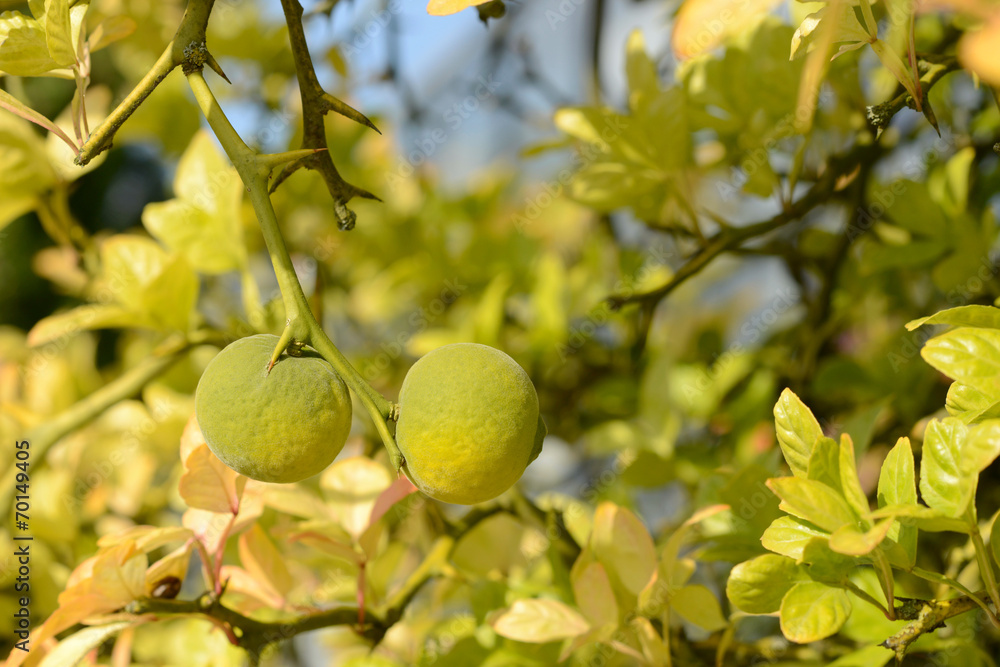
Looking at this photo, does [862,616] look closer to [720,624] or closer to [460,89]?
[720,624]

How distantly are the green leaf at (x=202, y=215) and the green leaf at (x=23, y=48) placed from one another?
0.91 feet

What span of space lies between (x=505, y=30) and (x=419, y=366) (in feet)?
3.55

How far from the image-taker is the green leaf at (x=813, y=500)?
38 cm

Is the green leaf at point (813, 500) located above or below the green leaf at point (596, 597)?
above

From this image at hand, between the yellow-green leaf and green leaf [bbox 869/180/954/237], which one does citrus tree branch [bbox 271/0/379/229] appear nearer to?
the yellow-green leaf

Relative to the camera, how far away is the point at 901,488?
40 cm

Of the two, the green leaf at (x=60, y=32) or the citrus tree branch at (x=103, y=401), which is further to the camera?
the citrus tree branch at (x=103, y=401)

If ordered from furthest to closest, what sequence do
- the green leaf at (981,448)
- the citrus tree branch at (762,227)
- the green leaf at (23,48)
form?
1. the citrus tree branch at (762,227)
2. the green leaf at (23,48)
3. the green leaf at (981,448)

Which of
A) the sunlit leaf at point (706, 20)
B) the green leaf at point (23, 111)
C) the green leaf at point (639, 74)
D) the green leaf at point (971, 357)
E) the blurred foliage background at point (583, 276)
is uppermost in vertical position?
the green leaf at point (23, 111)

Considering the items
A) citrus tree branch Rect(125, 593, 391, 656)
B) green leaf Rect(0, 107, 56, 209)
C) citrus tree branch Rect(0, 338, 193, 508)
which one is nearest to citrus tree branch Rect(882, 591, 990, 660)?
Result: citrus tree branch Rect(125, 593, 391, 656)

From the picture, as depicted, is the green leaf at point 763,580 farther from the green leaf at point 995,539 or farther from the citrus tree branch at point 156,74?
the citrus tree branch at point 156,74

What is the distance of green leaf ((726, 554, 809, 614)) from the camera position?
427 millimetres

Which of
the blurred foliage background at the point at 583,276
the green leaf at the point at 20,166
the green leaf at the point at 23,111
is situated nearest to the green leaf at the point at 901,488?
the blurred foliage background at the point at 583,276

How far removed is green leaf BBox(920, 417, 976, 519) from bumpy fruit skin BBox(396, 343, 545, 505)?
21cm
